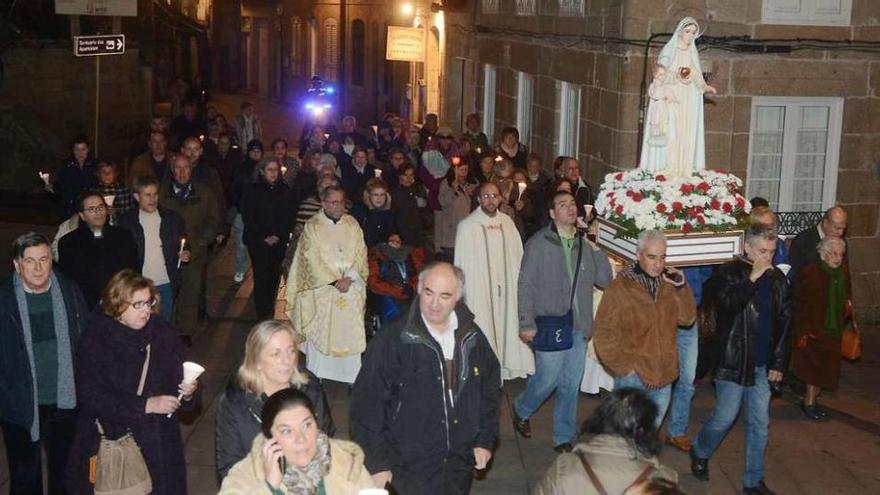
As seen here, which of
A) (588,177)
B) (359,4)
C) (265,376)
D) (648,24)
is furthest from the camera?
(359,4)

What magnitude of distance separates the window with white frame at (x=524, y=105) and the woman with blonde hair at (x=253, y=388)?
1368 centimetres

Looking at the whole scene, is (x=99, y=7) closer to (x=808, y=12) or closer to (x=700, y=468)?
(x=808, y=12)

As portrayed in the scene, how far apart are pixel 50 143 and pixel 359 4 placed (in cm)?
1642

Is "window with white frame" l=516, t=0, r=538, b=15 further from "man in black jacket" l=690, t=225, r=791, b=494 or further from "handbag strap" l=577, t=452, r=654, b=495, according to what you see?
"handbag strap" l=577, t=452, r=654, b=495

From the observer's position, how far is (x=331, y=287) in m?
10.5

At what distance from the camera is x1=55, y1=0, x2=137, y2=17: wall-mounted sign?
19641 millimetres

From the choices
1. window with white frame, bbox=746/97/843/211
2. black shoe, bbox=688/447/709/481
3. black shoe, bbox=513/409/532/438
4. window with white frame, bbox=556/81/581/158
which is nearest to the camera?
black shoe, bbox=688/447/709/481

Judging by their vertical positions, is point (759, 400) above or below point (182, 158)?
below

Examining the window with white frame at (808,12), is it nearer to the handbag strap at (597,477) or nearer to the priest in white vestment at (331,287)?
the priest in white vestment at (331,287)

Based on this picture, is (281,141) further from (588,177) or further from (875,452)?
(875,452)

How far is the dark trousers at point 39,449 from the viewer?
24.1 ft

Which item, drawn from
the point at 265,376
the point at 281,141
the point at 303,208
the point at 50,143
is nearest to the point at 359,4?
the point at 50,143

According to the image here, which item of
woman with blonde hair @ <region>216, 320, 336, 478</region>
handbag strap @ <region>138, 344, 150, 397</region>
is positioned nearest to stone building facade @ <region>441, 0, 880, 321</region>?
handbag strap @ <region>138, 344, 150, 397</region>

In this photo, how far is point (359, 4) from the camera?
39.2m
